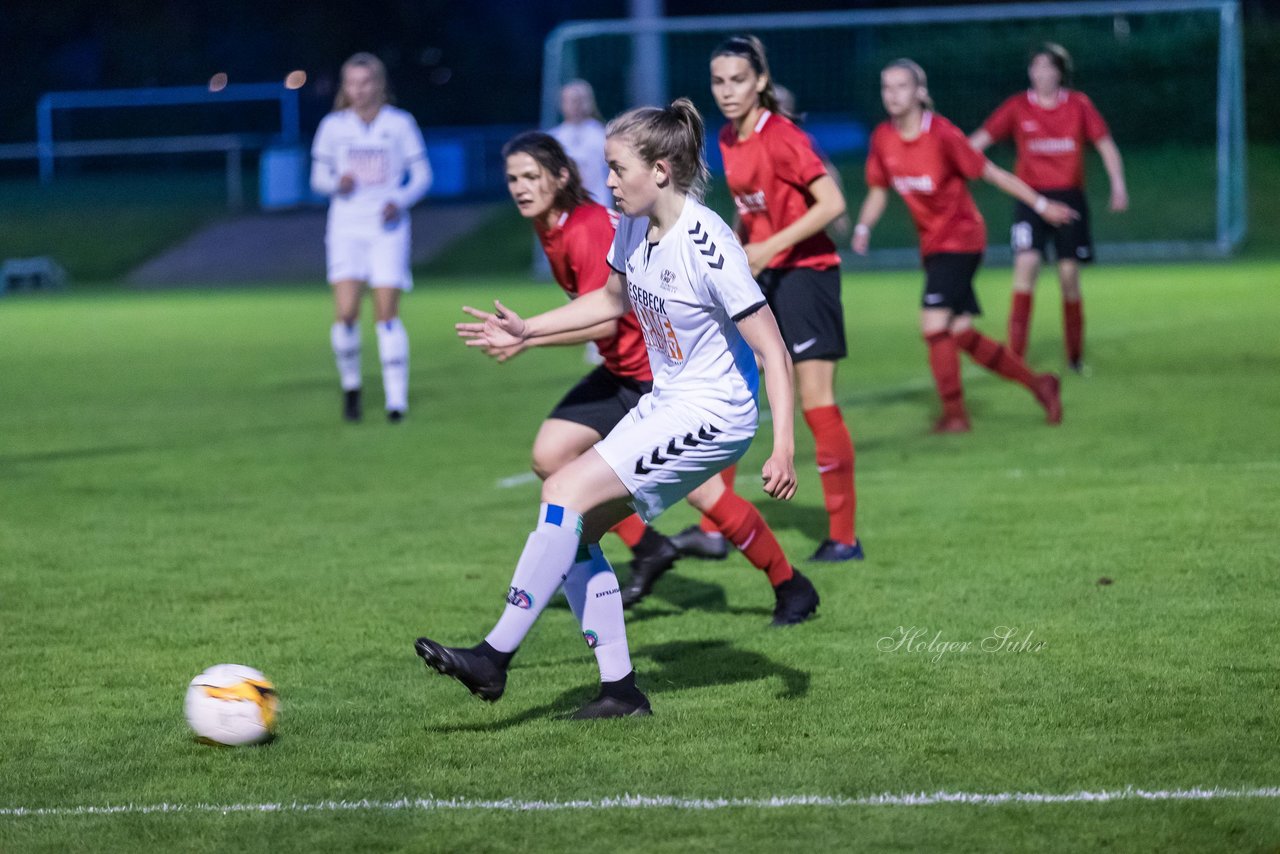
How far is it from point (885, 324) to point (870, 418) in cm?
681

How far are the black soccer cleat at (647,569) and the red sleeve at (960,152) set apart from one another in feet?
13.0

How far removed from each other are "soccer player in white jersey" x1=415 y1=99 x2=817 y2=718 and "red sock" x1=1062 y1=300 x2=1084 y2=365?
27.3 feet

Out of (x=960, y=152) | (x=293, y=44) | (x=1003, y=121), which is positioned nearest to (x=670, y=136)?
(x=960, y=152)

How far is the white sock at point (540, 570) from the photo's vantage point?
4441 mm

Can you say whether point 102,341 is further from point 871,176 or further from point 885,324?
point 871,176

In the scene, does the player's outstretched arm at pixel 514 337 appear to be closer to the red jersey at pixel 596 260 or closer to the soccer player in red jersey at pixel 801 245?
the red jersey at pixel 596 260

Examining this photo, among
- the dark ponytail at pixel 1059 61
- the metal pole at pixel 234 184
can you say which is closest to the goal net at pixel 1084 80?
the metal pole at pixel 234 184

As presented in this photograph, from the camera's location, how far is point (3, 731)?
4.65 metres

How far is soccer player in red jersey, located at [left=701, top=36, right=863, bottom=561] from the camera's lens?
6465 mm

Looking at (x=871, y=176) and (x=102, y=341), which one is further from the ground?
(x=871, y=176)

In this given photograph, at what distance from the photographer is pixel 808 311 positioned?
21.8ft

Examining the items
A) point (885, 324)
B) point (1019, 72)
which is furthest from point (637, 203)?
point (1019, 72)

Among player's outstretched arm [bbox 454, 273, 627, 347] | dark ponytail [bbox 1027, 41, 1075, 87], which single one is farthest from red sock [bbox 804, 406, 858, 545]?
dark ponytail [bbox 1027, 41, 1075, 87]

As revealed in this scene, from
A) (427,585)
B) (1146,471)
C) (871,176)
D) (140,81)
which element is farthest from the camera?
(140,81)
